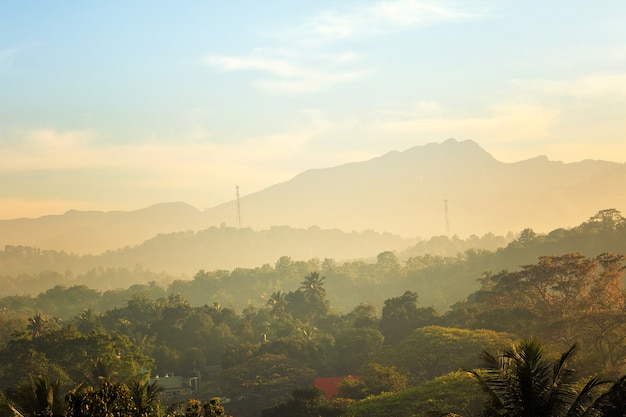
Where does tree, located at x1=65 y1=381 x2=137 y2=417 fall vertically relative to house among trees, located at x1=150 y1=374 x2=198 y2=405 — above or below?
above

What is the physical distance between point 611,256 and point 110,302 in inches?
4255

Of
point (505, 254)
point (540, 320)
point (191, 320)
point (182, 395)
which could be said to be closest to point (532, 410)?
point (540, 320)

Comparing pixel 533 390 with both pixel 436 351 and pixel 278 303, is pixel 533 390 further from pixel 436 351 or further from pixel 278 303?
pixel 278 303

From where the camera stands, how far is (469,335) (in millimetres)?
A: 63594

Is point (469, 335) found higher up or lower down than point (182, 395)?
higher up

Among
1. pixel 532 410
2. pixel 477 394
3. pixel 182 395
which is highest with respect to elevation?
pixel 532 410

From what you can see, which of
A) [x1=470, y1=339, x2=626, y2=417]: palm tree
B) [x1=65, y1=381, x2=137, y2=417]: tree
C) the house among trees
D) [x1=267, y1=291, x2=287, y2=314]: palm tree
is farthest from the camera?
[x1=267, y1=291, x2=287, y2=314]: palm tree

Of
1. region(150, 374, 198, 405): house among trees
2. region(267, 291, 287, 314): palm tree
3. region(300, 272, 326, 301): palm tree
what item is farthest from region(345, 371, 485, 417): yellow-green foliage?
region(300, 272, 326, 301): palm tree

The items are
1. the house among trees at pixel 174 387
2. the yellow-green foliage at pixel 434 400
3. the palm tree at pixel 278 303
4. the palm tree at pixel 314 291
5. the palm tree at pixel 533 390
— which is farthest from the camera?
the palm tree at pixel 314 291

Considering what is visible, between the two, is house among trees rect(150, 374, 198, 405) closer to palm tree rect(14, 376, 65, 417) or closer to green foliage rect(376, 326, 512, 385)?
green foliage rect(376, 326, 512, 385)

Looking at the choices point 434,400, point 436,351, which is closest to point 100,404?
point 434,400

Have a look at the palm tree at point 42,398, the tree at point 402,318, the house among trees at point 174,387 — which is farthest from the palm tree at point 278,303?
the palm tree at point 42,398

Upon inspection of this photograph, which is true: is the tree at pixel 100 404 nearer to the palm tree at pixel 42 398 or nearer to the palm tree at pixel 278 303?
the palm tree at pixel 42 398

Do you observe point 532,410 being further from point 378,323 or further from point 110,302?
point 110,302
